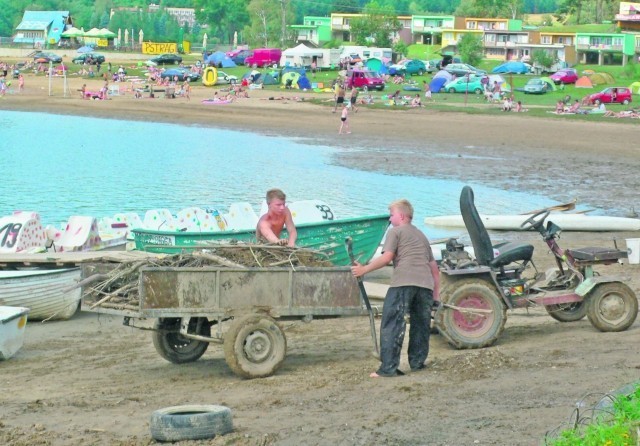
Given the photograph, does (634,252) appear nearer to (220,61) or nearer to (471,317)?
(471,317)

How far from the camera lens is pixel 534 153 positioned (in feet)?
125

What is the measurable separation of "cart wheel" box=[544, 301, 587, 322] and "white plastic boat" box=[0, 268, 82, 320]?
5.49 metres

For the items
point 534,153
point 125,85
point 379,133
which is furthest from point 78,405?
point 125,85

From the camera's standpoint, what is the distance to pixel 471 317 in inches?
438

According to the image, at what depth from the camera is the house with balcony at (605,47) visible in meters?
105

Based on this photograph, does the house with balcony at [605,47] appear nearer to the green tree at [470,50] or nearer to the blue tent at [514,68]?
the green tree at [470,50]

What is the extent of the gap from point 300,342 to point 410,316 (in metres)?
2.24

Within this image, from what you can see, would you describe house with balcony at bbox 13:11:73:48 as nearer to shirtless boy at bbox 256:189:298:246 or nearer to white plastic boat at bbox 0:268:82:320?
white plastic boat at bbox 0:268:82:320

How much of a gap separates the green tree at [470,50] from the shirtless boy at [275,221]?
9183cm

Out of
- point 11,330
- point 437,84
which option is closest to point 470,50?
point 437,84

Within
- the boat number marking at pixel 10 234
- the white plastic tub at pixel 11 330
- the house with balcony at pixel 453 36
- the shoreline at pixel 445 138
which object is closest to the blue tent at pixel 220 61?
the shoreline at pixel 445 138

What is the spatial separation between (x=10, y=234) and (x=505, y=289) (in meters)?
8.40

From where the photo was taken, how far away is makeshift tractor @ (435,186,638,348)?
11.1 metres

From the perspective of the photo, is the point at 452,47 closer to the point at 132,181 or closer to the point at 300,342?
the point at 132,181
